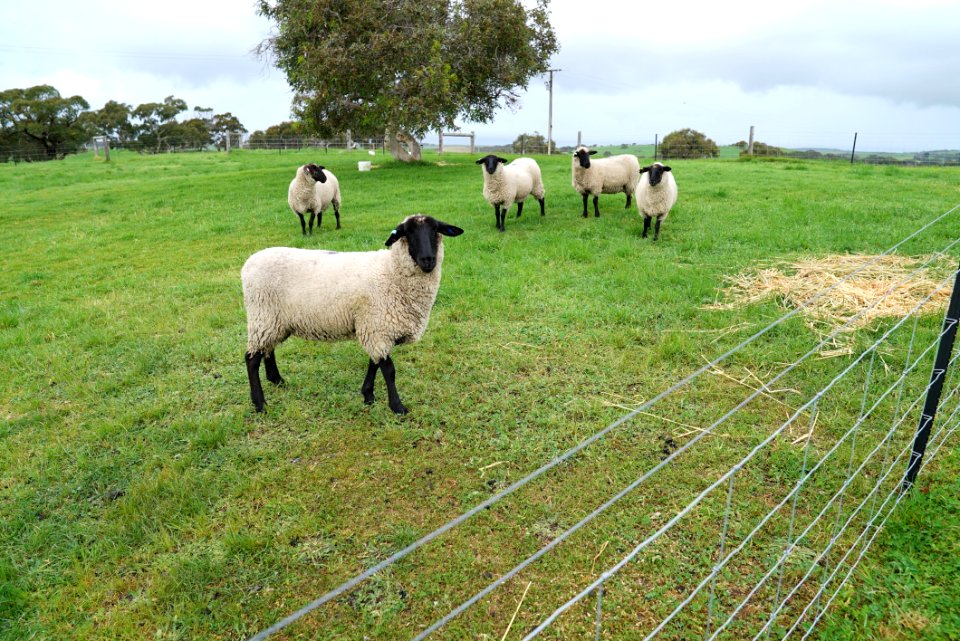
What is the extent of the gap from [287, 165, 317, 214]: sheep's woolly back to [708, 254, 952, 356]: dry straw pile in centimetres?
796

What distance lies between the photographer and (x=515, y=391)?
4.96 m

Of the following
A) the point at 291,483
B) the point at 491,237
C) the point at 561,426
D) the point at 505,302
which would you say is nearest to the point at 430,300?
the point at 561,426

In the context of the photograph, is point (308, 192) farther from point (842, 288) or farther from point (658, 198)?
point (842, 288)

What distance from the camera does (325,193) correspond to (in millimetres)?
11266

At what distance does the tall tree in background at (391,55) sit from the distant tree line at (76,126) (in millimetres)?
22670

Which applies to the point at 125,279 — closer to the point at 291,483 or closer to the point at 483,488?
the point at 291,483

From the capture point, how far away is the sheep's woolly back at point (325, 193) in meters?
11.0

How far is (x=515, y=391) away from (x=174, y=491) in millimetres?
2810

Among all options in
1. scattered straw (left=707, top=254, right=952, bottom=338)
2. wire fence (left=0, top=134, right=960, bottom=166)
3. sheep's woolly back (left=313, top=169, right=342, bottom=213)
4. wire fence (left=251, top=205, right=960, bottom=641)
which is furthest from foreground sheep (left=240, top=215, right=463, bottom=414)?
wire fence (left=0, top=134, right=960, bottom=166)

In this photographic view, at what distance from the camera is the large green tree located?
4320cm

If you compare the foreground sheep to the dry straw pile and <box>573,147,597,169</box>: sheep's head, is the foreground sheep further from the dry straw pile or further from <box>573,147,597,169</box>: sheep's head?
<box>573,147,597,169</box>: sheep's head

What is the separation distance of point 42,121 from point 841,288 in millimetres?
57950

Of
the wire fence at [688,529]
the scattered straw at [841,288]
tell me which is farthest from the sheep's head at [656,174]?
the wire fence at [688,529]

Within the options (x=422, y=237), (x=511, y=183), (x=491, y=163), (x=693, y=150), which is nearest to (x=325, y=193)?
(x=491, y=163)
